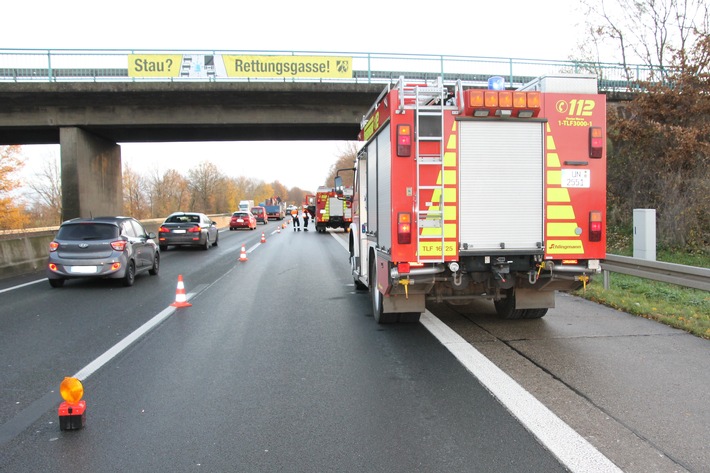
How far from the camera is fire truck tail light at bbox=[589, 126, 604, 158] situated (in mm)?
6219

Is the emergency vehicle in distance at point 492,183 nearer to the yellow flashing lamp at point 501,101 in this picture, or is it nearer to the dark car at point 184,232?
the yellow flashing lamp at point 501,101

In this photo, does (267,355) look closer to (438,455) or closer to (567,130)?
(438,455)

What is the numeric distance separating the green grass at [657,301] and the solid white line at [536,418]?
125 inches

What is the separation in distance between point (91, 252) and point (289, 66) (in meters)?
13.8

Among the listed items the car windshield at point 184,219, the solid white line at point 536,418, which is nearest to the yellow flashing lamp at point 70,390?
the solid white line at point 536,418

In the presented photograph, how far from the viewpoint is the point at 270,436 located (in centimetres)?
384

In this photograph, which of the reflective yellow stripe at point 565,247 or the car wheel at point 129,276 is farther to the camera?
the car wheel at point 129,276

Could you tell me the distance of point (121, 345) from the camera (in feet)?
21.3

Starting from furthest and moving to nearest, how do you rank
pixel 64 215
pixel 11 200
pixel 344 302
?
pixel 11 200 < pixel 64 215 < pixel 344 302

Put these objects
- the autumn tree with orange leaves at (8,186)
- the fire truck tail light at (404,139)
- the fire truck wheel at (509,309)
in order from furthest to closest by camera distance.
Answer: the autumn tree with orange leaves at (8,186)
the fire truck wheel at (509,309)
the fire truck tail light at (404,139)

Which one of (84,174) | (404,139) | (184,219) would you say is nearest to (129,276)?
(404,139)

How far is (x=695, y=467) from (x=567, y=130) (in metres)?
4.00

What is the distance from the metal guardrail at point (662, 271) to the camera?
7555 mm

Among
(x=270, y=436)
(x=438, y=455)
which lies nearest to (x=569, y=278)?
(x=438, y=455)
